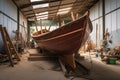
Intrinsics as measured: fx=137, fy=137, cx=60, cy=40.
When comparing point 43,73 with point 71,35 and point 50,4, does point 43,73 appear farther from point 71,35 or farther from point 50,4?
point 50,4

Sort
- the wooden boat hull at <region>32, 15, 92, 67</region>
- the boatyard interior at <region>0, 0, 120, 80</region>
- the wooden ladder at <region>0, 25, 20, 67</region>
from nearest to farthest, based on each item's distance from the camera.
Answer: the boatyard interior at <region>0, 0, 120, 80</region>
the wooden boat hull at <region>32, 15, 92, 67</region>
the wooden ladder at <region>0, 25, 20, 67</region>

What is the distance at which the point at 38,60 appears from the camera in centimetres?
511

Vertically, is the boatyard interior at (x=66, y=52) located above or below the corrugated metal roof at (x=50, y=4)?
below

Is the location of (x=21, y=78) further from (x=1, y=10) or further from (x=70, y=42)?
(x=1, y=10)

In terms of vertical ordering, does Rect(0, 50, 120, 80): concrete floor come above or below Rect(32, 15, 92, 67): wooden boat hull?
below

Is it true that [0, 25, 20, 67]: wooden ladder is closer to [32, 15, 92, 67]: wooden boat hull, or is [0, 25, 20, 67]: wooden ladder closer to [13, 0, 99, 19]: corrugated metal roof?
[32, 15, 92, 67]: wooden boat hull

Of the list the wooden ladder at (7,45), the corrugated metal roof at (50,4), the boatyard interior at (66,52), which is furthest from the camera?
the corrugated metal roof at (50,4)

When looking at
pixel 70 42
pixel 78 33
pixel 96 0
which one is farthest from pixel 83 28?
pixel 96 0

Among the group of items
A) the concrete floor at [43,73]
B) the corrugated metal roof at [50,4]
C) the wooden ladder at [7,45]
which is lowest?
the concrete floor at [43,73]

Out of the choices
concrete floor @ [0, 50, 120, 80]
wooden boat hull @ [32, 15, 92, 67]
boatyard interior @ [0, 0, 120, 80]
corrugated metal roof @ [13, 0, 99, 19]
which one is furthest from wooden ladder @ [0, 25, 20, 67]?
corrugated metal roof @ [13, 0, 99, 19]

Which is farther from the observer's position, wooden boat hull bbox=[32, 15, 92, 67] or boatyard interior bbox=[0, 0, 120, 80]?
wooden boat hull bbox=[32, 15, 92, 67]

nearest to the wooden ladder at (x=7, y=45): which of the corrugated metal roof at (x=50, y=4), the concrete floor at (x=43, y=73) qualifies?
the concrete floor at (x=43, y=73)

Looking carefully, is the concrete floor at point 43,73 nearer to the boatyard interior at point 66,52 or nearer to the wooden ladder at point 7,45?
the boatyard interior at point 66,52

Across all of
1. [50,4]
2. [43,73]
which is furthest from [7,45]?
[50,4]
